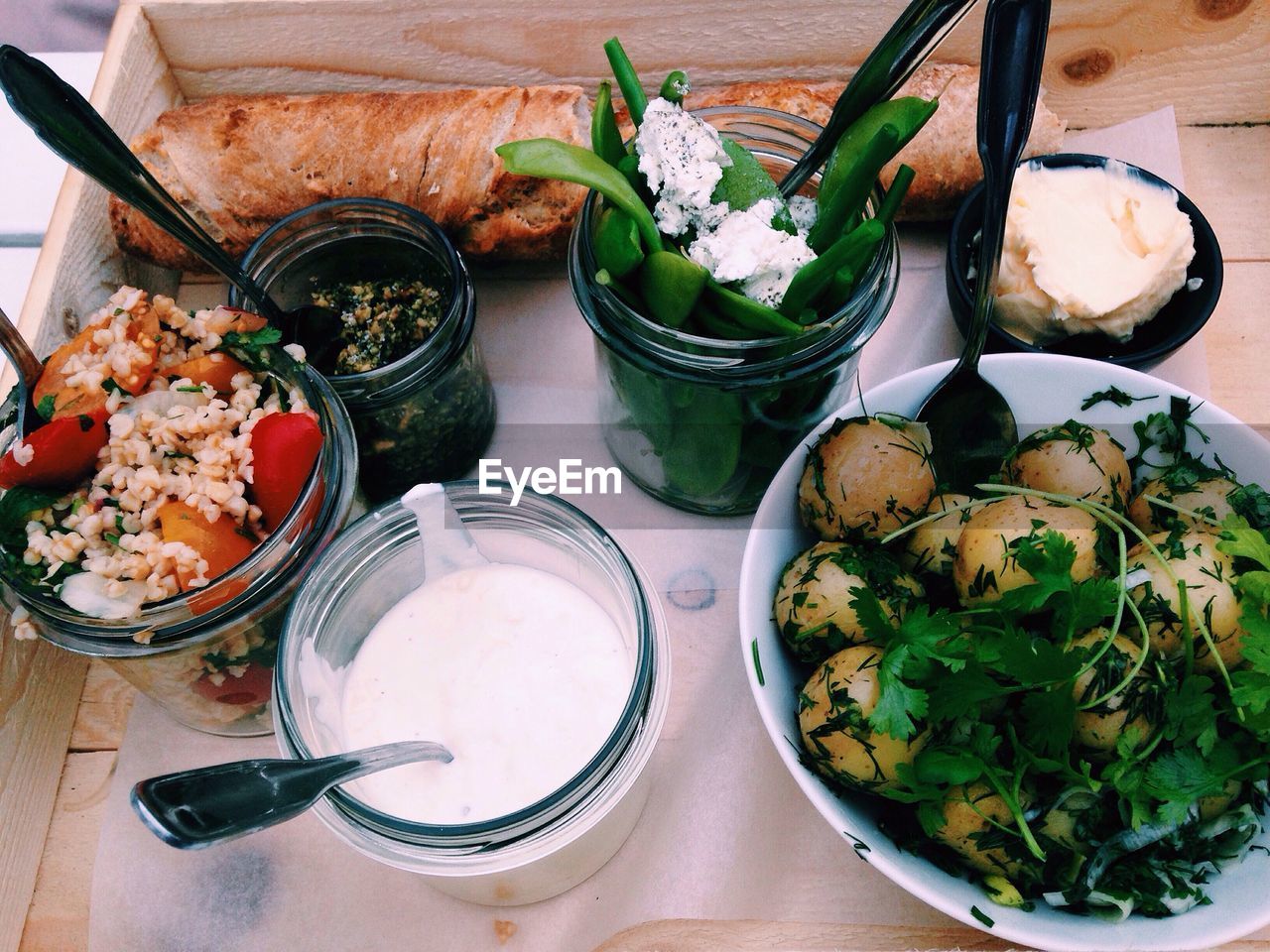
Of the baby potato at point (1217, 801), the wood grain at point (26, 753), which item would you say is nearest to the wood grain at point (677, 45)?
the wood grain at point (26, 753)

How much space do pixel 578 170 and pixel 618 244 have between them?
54mm

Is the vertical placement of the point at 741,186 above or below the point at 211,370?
above

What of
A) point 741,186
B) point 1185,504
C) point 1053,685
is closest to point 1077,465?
point 1185,504

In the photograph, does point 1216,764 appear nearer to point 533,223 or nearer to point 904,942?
point 904,942

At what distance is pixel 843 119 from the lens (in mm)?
743

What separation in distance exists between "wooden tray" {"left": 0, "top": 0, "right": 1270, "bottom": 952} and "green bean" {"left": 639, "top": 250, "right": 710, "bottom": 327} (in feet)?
1.29

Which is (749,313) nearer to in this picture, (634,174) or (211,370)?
(634,174)

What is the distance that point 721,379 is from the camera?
0.73 m

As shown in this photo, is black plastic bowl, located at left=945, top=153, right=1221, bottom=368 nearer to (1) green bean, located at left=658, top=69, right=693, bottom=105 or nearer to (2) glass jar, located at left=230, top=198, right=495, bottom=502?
(1) green bean, located at left=658, top=69, right=693, bottom=105

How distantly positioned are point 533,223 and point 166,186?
1.09 feet

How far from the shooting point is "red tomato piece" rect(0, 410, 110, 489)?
68 cm

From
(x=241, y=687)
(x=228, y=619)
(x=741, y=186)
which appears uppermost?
(x=741, y=186)

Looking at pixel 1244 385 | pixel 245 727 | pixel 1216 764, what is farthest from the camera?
pixel 1244 385

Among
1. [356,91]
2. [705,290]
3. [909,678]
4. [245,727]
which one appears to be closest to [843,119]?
[705,290]
